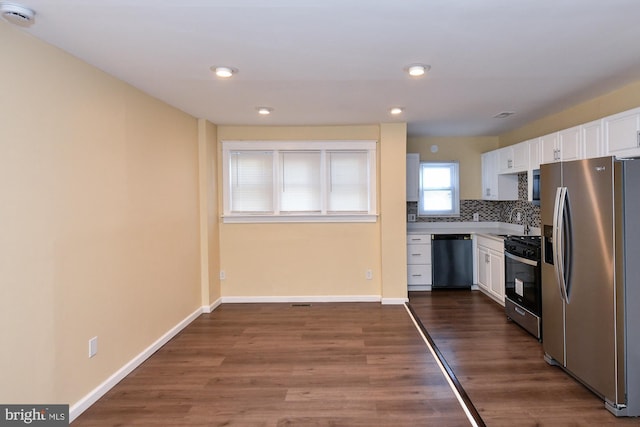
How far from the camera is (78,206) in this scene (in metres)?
2.44

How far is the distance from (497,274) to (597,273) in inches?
91.0

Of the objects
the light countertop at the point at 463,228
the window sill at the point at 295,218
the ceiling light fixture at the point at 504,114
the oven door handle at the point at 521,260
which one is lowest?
the oven door handle at the point at 521,260

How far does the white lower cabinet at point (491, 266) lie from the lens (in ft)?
15.0

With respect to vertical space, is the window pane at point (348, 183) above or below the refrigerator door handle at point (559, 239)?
A: above

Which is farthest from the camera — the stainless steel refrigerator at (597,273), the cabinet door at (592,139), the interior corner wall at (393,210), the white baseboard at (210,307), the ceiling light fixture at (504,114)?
the interior corner wall at (393,210)

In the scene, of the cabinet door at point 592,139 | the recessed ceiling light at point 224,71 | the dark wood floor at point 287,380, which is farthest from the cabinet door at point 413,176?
the recessed ceiling light at point 224,71

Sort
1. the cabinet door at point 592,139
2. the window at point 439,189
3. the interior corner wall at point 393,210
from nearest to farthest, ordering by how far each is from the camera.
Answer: the cabinet door at point 592,139 < the interior corner wall at point 393,210 < the window at point 439,189

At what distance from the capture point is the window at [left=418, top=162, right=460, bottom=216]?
228 inches

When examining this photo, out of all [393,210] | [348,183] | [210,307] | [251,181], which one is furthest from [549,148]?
[210,307]

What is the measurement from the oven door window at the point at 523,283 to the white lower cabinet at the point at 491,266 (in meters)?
0.46

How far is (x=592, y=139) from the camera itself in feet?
10.8

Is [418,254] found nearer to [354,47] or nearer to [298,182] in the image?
[298,182]

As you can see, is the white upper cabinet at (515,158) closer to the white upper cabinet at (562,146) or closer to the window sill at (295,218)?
the white upper cabinet at (562,146)

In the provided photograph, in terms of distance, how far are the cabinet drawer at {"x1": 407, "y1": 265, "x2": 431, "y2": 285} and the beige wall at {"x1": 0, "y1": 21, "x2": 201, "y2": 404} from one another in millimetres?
3351
